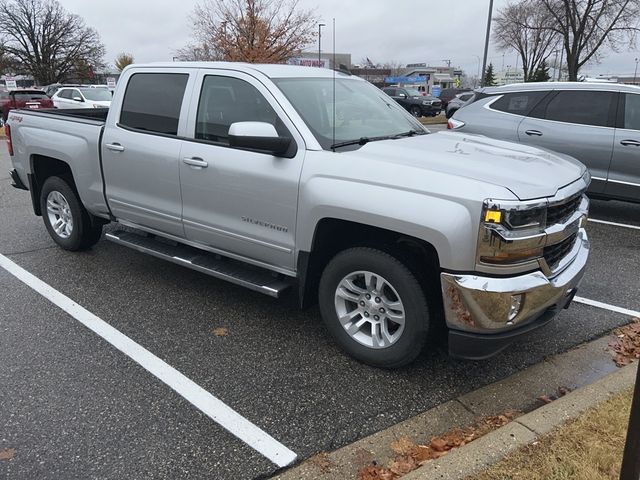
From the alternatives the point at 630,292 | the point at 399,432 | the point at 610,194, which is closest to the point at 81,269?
the point at 399,432

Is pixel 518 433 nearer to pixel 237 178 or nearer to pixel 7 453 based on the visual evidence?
pixel 237 178

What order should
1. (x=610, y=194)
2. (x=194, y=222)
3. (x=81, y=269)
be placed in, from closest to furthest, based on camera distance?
(x=194, y=222)
(x=81, y=269)
(x=610, y=194)

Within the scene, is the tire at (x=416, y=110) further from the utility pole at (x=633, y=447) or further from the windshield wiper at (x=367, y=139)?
the utility pole at (x=633, y=447)

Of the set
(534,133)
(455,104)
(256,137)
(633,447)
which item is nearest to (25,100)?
(455,104)

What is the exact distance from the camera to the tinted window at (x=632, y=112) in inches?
269

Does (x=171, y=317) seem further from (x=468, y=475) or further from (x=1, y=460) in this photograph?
(x=468, y=475)

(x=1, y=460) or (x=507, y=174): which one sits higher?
(x=507, y=174)

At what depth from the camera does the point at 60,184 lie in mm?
5598

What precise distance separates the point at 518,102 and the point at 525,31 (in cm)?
4926

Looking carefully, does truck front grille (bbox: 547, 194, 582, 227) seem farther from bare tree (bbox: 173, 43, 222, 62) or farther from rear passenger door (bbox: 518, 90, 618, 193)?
bare tree (bbox: 173, 43, 222, 62)

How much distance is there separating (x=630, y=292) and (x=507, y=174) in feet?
8.50

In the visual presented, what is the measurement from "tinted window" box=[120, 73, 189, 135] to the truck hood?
1.74 metres

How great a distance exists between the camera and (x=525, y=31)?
50.6m

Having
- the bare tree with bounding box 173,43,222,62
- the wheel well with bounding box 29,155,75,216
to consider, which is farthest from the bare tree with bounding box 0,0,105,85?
the wheel well with bounding box 29,155,75,216
